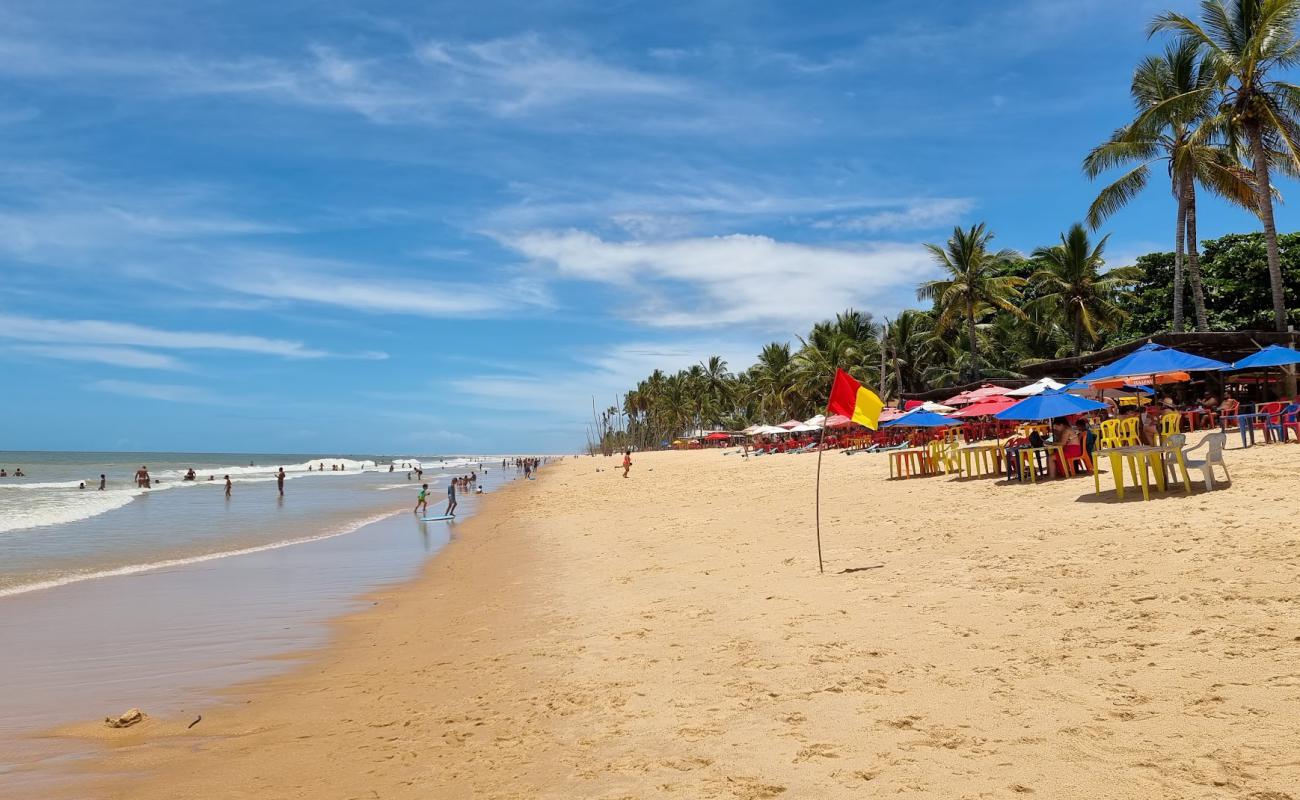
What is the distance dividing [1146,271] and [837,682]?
4448 centimetres

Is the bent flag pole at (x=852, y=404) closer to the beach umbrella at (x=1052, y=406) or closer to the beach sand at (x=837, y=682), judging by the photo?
the beach sand at (x=837, y=682)

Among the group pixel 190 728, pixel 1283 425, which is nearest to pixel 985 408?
pixel 1283 425

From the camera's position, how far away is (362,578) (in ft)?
40.2

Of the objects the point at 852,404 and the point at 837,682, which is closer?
the point at 837,682

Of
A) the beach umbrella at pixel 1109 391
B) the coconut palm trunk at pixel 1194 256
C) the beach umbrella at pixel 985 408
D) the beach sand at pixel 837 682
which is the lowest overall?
the beach sand at pixel 837 682

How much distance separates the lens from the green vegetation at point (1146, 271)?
2138cm

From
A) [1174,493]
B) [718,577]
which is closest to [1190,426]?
[1174,493]

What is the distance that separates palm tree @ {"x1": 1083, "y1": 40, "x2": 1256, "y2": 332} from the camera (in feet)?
79.4

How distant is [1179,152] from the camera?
24.3m

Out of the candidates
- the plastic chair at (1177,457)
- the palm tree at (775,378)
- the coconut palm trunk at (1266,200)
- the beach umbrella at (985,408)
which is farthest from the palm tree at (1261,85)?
the palm tree at (775,378)

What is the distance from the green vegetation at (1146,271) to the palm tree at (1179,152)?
0.05 metres

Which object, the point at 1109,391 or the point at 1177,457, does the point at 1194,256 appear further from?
the point at 1177,457

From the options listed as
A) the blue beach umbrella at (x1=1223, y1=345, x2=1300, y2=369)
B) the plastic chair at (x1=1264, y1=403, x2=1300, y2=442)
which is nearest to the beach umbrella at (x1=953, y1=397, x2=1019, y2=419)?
the blue beach umbrella at (x1=1223, y1=345, x2=1300, y2=369)

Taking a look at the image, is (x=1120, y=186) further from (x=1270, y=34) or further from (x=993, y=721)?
(x=993, y=721)
